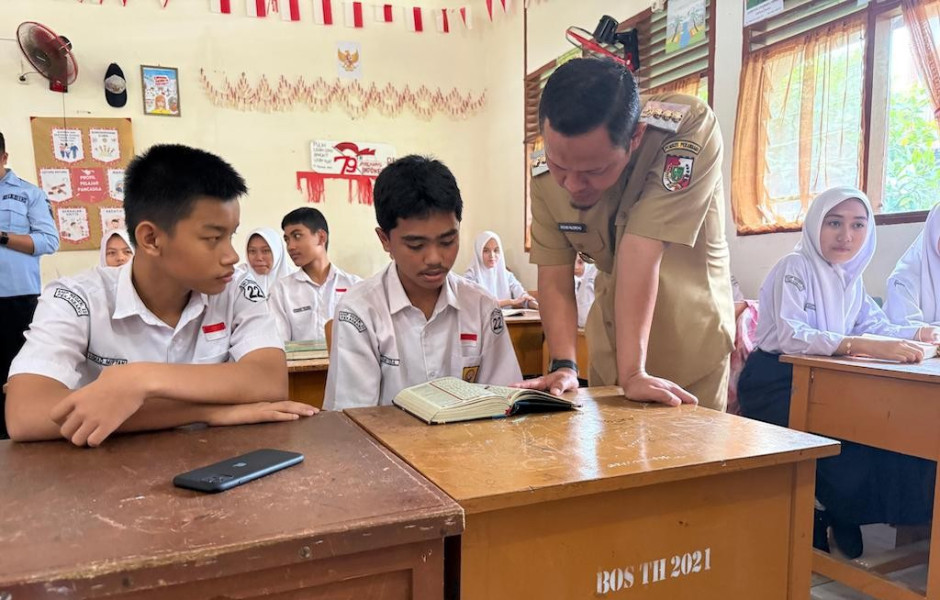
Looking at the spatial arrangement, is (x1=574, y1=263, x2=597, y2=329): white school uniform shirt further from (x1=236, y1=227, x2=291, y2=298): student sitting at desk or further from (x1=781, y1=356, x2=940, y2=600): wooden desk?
(x1=236, y1=227, x2=291, y2=298): student sitting at desk

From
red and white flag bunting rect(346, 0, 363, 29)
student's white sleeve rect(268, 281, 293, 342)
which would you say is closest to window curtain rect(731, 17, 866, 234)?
student's white sleeve rect(268, 281, 293, 342)

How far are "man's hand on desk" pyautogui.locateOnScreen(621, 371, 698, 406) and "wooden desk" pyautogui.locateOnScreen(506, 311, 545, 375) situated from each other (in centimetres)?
205

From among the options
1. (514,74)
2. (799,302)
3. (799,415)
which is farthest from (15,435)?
(514,74)

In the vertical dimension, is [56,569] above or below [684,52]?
below

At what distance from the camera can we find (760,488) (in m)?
0.82

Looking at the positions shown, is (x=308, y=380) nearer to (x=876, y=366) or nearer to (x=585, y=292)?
(x=876, y=366)

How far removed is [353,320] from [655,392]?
0.67 m

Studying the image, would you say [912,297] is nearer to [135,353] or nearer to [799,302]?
[799,302]

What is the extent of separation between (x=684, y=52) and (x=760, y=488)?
10.6 ft

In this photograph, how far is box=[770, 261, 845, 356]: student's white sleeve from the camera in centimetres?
206

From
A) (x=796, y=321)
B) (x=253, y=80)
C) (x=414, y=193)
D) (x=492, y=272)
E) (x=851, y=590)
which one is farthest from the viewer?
(x=253, y=80)

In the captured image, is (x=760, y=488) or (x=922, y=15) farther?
(x=922, y=15)

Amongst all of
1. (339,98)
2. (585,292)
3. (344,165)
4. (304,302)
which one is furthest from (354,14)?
(585,292)

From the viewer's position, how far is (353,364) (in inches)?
53.9
